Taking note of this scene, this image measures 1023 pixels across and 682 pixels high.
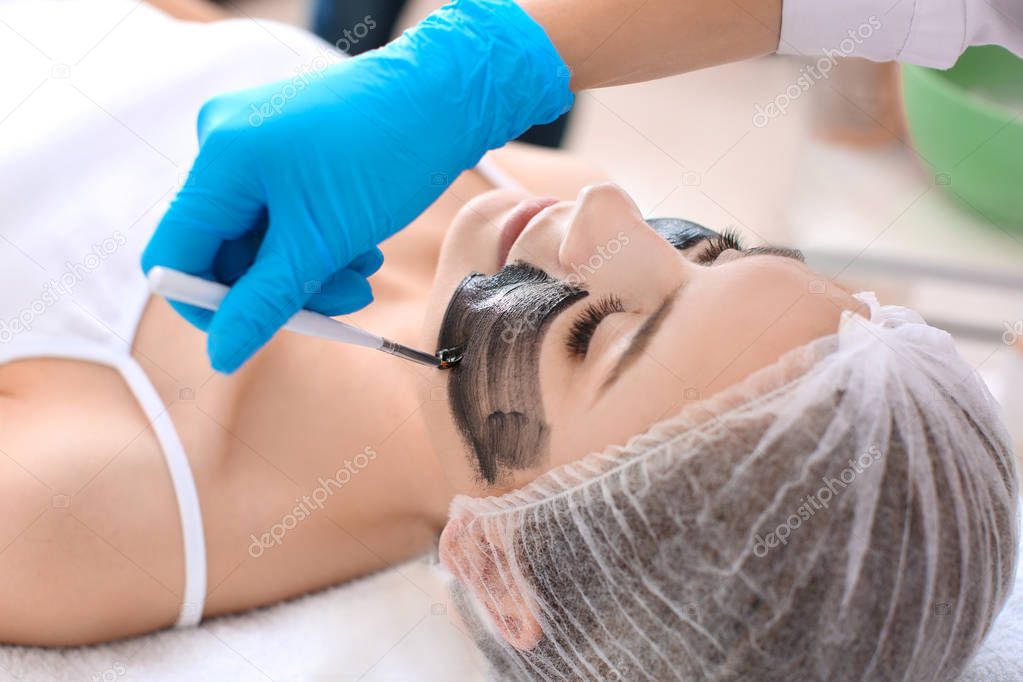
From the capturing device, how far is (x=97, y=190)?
1284 millimetres

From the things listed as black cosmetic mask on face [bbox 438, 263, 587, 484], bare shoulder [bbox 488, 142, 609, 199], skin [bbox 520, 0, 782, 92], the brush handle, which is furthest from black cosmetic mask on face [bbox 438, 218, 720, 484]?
bare shoulder [bbox 488, 142, 609, 199]

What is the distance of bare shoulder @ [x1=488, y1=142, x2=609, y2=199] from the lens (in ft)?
5.33

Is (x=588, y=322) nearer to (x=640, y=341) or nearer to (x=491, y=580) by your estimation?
(x=640, y=341)

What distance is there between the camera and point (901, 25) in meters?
1.10

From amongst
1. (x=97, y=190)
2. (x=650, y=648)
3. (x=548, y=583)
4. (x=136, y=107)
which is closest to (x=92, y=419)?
(x=97, y=190)

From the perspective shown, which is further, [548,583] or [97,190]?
[97,190]

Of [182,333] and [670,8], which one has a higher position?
[670,8]

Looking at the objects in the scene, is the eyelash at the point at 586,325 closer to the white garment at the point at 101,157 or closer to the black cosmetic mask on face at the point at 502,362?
the black cosmetic mask on face at the point at 502,362

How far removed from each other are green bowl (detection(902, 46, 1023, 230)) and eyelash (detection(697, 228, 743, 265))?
54 cm

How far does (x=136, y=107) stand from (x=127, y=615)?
75 centimetres

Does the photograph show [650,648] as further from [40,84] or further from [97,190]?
[40,84]

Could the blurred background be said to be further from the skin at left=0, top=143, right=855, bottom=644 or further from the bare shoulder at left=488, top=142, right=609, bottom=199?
the skin at left=0, top=143, right=855, bottom=644

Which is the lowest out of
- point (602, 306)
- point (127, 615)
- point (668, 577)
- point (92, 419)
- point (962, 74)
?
point (127, 615)

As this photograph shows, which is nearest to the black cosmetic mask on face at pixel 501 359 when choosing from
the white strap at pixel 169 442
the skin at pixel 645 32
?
the skin at pixel 645 32
